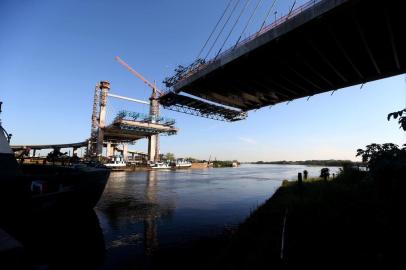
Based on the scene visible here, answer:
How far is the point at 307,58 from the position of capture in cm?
1762

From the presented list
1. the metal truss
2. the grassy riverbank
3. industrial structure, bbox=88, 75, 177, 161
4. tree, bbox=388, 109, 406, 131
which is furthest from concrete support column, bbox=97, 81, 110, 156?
tree, bbox=388, 109, 406, 131

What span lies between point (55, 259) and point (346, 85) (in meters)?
23.0

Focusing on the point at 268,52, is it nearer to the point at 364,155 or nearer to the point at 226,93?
the point at 226,93

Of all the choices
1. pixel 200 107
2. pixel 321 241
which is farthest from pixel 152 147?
pixel 321 241

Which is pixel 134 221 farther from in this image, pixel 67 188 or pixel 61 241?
pixel 61 241

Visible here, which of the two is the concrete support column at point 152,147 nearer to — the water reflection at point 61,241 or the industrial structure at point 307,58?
the industrial structure at point 307,58

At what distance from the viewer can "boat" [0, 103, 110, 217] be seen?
35.1 feet

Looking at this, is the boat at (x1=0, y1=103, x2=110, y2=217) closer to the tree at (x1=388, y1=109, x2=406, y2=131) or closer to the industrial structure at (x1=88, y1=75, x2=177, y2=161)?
the tree at (x1=388, y1=109, x2=406, y2=131)

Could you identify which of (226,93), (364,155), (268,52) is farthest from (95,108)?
(364,155)

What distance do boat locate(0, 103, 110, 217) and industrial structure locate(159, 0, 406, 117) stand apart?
454 inches

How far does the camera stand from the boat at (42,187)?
10695 mm

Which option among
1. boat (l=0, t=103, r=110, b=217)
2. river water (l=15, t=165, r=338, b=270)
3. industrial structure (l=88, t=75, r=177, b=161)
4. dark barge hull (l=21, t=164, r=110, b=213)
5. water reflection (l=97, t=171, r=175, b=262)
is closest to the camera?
river water (l=15, t=165, r=338, b=270)

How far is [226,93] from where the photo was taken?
25.4 meters

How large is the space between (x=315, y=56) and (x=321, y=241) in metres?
13.1
